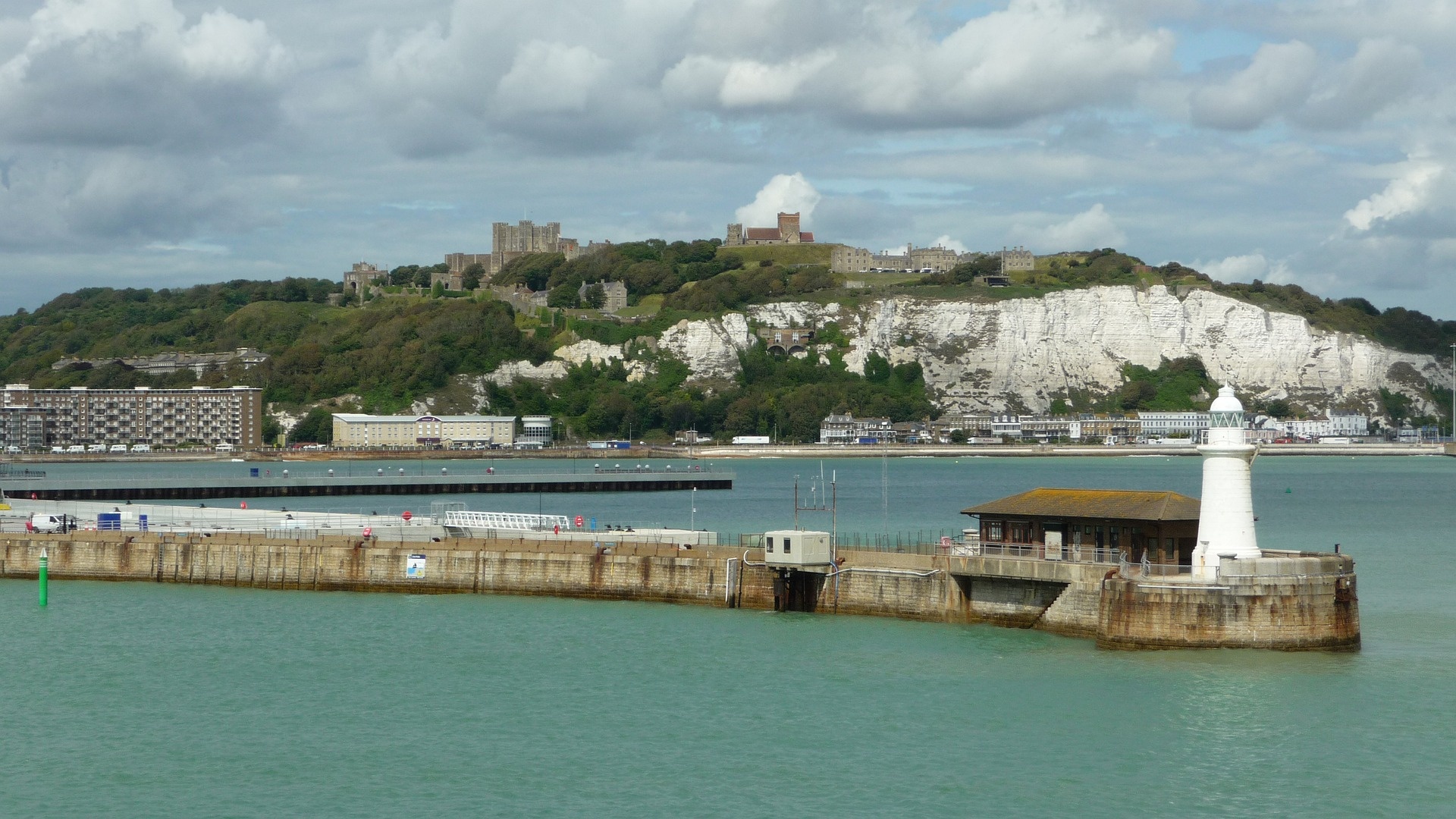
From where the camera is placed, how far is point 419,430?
170 m

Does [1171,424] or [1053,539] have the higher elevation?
[1171,424]

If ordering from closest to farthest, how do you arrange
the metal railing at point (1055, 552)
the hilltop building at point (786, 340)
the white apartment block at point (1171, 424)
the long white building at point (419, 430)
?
1. the metal railing at point (1055, 552)
2. the long white building at point (419, 430)
3. the white apartment block at point (1171, 424)
4. the hilltop building at point (786, 340)

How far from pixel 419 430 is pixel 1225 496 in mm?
146904

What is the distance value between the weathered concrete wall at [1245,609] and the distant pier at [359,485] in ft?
207

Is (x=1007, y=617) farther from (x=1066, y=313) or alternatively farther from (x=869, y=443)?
(x=1066, y=313)

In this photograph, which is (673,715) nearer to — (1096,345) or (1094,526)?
(1094,526)

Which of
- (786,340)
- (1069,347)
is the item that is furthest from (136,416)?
(1069,347)

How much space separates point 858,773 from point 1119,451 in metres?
146

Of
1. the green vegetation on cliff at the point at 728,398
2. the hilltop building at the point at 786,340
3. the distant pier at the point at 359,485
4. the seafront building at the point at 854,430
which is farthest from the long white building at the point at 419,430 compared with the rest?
the distant pier at the point at 359,485

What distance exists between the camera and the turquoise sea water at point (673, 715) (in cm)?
2238

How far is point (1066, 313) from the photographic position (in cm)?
18462

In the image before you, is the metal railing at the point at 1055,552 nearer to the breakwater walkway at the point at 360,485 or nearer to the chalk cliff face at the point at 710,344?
the breakwater walkway at the point at 360,485

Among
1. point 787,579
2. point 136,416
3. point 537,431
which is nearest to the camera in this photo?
point 787,579

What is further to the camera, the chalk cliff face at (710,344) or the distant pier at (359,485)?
the chalk cliff face at (710,344)
